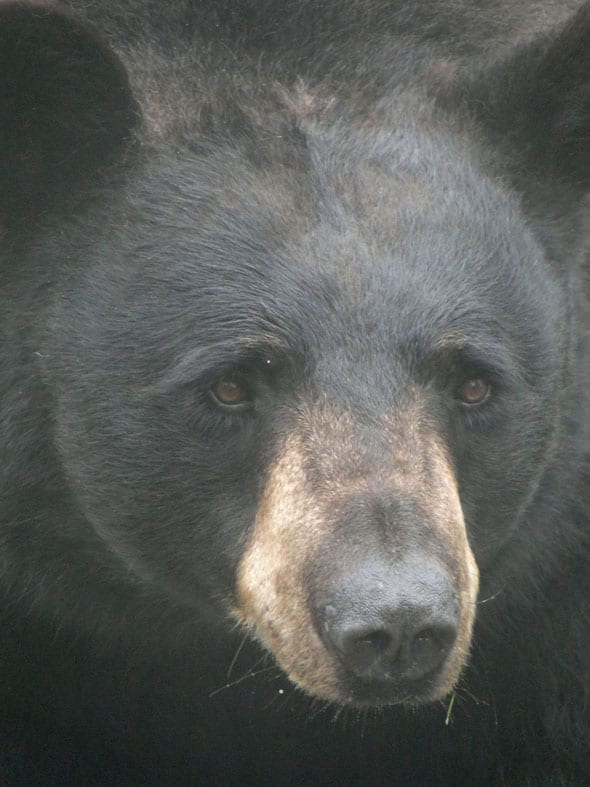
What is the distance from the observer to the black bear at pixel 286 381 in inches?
194

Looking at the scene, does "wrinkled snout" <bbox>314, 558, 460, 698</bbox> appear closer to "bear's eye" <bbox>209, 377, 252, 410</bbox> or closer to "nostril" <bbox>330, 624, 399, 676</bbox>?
"nostril" <bbox>330, 624, 399, 676</bbox>

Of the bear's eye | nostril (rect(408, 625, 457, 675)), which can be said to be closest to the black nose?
nostril (rect(408, 625, 457, 675))

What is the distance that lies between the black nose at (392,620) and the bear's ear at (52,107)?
1826 mm

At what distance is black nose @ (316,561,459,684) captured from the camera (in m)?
4.44

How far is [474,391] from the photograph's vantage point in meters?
5.31

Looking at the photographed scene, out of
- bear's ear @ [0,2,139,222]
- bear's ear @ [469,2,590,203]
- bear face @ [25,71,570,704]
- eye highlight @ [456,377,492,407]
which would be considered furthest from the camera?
bear's ear @ [469,2,590,203]

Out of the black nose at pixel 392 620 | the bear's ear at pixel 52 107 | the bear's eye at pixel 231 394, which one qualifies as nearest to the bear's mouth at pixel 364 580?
the black nose at pixel 392 620

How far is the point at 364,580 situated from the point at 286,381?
2.82ft

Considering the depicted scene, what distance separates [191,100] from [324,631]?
6.65 ft

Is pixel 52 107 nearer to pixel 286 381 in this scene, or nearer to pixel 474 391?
pixel 286 381

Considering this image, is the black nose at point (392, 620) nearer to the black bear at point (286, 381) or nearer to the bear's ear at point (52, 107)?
the black bear at point (286, 381)

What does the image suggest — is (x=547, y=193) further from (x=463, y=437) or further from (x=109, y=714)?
(x=109, y=714)

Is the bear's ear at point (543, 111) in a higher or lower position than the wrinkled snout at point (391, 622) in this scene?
higher

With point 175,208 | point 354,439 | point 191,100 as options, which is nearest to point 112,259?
point 175,208
